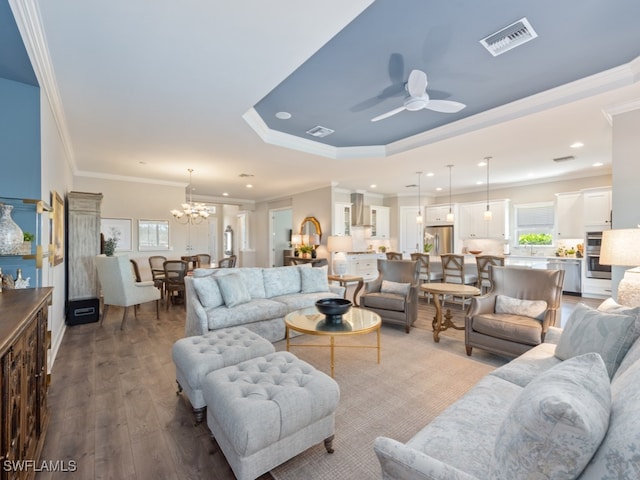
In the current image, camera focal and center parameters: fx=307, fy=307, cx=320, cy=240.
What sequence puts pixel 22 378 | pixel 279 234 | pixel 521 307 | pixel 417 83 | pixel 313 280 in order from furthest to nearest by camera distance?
pixel 279 234
pixel 313 280
pixel 521 307
pixel 417 83
pixel 22 378

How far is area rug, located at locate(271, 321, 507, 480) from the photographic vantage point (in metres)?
1.76

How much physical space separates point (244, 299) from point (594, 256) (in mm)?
6997

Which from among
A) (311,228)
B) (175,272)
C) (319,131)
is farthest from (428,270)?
(175,272)

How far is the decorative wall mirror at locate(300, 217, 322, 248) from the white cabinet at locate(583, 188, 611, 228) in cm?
581

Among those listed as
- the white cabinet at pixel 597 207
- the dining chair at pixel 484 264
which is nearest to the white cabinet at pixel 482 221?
the white cabinet at pixel 597 207

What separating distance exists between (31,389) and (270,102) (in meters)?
3.21

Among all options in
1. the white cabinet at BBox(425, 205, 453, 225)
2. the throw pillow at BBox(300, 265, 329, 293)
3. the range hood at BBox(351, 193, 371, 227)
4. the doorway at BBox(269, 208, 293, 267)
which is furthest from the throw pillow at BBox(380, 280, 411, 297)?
the doorway at BBox(269, 208, 293, 267)

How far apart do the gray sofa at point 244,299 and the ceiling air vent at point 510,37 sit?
10.9 feet

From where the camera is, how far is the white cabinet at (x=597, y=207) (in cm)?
612

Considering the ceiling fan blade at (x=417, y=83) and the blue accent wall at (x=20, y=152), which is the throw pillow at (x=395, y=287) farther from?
the blue accent wall at (x=20, y=152)

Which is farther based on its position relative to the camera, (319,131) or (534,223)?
(534,223)

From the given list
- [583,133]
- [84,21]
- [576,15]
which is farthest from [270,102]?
[583,133]

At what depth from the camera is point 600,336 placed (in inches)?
69.4

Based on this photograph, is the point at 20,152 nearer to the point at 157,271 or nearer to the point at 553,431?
the point at 553,431
